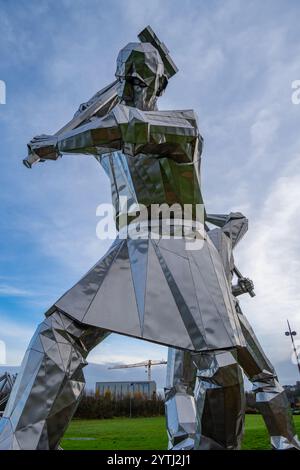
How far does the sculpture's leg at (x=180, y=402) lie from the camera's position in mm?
3873

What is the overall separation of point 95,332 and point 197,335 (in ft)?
2.87

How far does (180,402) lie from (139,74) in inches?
137

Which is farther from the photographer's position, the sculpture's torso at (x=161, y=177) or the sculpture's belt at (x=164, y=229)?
the sculpture's belt at (x=164, y=229)

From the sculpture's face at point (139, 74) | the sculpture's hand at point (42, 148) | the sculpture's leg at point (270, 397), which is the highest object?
the sculpture's face at point (139, 74)

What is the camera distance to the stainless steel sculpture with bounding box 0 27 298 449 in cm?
313

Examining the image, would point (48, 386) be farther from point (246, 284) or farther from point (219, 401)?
point (246, 284)

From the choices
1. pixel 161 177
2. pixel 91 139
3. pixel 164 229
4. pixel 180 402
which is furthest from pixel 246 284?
pixel 91 139

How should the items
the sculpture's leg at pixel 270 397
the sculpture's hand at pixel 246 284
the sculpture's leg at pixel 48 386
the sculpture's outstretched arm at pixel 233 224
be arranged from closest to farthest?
the sculpture's leg at pixel 48 386 < the sculpture's leg at pixel 270 397 < the sculpture's outstretched arm at pixel 233 224 < the sculpture's hand at pixel 246 284

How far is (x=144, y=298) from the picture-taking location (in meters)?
3.35

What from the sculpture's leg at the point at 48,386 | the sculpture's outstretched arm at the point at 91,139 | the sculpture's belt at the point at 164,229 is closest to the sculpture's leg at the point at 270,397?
the sculpture's belt at the point at 164,229

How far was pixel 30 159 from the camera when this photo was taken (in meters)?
3.97

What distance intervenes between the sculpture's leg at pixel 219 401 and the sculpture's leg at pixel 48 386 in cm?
98

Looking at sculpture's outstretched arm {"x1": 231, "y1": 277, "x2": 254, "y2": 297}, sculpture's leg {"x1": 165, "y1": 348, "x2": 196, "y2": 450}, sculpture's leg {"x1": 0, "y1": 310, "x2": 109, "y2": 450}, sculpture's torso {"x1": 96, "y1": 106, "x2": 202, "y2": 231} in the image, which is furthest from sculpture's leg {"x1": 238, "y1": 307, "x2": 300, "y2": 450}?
sculpture's leg {"x1": 0, "y1": 310, "x2": 109, "y2": 450}

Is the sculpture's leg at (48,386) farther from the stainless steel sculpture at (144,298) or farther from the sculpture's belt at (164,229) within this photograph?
the sculpture's belt at (164,229)
